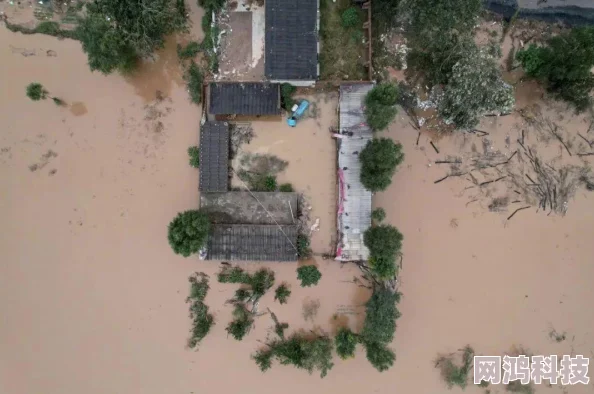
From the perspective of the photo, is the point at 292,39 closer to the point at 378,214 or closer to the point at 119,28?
the point at 119,28

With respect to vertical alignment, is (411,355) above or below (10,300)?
below

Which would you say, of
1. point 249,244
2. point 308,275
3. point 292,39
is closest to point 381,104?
point 292,39

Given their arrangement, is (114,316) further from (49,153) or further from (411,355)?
(411,355)

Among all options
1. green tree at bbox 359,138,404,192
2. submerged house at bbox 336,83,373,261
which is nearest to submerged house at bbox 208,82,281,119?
submerged house at bbox 336,83,373,261

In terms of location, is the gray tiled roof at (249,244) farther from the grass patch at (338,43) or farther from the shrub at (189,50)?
the shrub at (189,50)

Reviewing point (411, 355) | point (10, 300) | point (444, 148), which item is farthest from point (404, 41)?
point (10, 300)

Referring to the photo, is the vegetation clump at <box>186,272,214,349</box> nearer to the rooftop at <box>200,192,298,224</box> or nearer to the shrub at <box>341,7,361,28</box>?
the rooftop at <box>200,192,298,224</box>
